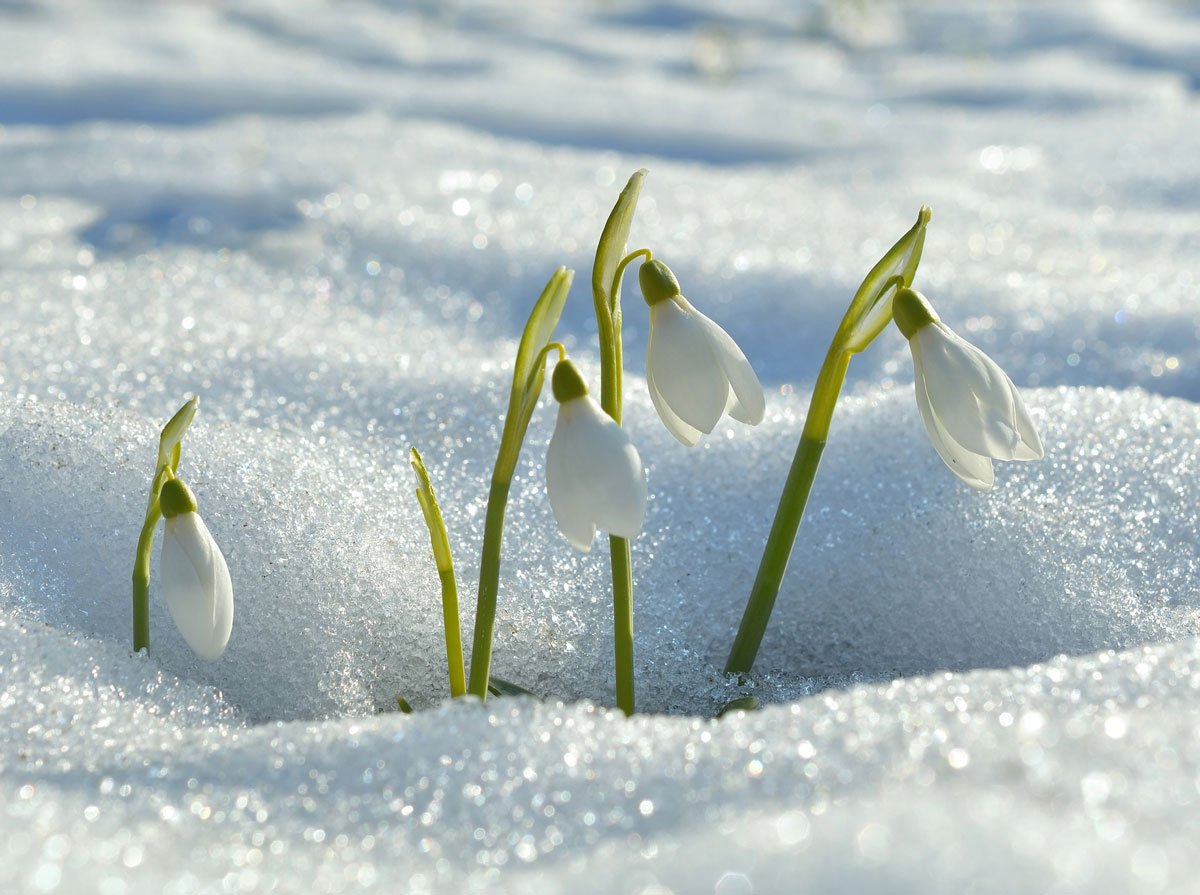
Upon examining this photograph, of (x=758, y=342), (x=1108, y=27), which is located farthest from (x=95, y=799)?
(x=1108, y=27)

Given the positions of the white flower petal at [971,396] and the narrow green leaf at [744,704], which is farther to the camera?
the narrow green leaf at [744,704]

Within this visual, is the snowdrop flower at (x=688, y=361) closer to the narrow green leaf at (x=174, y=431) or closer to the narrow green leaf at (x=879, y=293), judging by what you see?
the narrow green leaf at (x=879, y=293)

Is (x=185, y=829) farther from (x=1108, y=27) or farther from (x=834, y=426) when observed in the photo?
(x=1108, y=27)

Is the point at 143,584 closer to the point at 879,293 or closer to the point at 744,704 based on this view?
the point at 744,704

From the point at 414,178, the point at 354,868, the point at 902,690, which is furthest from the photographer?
the point at 414,178

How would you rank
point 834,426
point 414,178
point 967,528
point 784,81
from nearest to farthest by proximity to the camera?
point 967,528 → point 834,426 → point 414,178 → point 784,81

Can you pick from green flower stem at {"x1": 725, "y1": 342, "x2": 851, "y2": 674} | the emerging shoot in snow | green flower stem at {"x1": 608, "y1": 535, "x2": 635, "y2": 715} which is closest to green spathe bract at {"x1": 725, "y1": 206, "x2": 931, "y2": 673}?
green flower stem at {"x1": 725, "y1": 342, "x2": 851, "y2": 674}

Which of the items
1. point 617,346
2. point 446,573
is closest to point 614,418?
point 617,346

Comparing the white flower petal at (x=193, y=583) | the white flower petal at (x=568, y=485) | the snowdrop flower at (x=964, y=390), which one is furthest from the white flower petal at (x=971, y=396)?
the white flower petal at (x=193, y=583)
